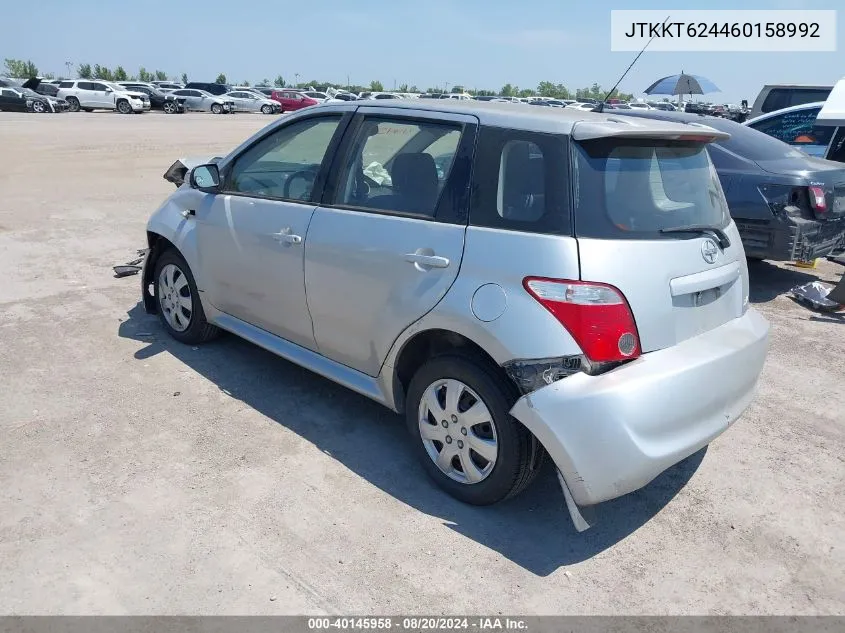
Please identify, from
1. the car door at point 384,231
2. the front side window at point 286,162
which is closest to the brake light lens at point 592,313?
the car door at point 384,231

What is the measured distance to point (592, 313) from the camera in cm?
279

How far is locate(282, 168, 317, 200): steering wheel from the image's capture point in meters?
3.97

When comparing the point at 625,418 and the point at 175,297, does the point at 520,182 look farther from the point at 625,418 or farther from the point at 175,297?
the point at 175,297

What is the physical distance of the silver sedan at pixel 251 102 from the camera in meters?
44.4

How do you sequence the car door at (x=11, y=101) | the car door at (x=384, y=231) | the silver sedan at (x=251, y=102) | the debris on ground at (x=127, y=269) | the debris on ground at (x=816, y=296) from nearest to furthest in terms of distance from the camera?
1. the car door at (x=384, y=231)
2. the debris on ground at (x=816, y=296)
3. the debris on ground at (x=127, y=269)
4. the car door at (x=11, y=101)
5. the silver sedan at (x=251, y=102)

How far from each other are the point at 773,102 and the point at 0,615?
15.0 metres

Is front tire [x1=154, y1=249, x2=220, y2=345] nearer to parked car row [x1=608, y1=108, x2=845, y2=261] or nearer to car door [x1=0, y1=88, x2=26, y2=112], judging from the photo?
parked car row [x1=608, y1=108, x2=845, y2=261]

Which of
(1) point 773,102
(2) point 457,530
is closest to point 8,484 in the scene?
(2) point 457,530

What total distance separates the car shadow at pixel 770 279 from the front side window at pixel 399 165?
451 cm

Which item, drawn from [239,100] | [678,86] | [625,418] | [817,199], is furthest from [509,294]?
[239,100]

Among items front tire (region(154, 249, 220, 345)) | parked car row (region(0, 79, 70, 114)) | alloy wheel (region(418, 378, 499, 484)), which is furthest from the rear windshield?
parked car row (region(0, 79, 70, 114))

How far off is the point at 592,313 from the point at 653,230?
54 centimetres

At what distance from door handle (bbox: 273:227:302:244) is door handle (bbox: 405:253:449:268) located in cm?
87

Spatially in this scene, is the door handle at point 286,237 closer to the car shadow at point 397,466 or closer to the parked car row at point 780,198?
the car shadow at point 397,466
